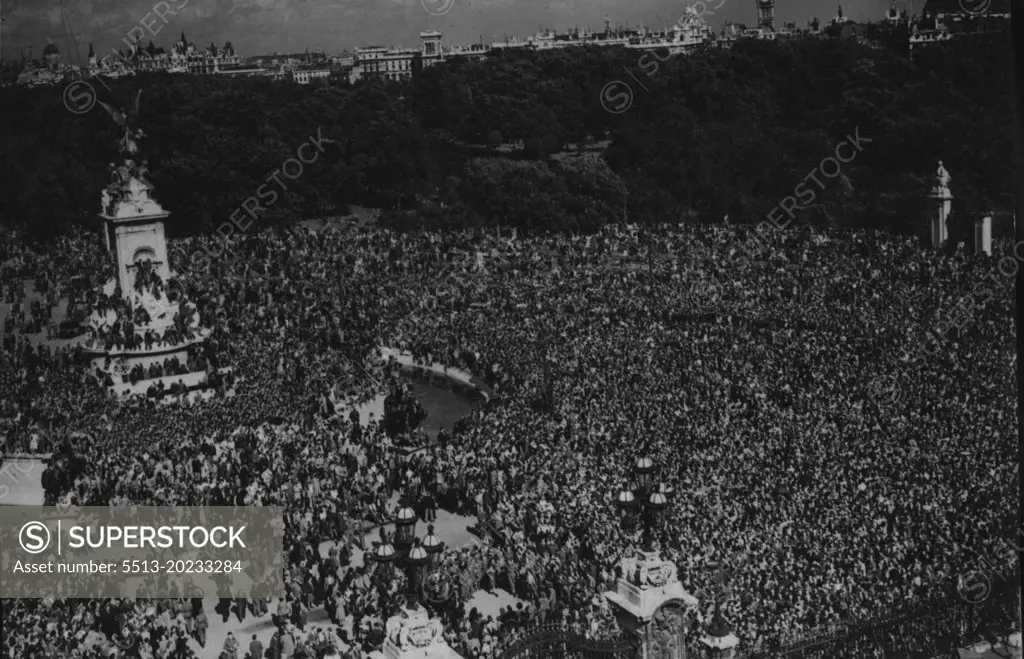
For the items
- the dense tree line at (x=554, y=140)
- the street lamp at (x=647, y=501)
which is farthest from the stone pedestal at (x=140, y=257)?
the street lamp at (x=647, y=501)

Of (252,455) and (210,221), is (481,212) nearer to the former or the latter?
(210,221)

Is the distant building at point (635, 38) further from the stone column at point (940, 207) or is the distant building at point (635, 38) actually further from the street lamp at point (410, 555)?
the street lamp at point (410, 555)

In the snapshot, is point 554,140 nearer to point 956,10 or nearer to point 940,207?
point 940,207

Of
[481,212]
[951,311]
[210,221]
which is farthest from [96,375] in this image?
[951,311]

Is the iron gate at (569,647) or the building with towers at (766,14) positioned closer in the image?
the iron gate at (569,647)

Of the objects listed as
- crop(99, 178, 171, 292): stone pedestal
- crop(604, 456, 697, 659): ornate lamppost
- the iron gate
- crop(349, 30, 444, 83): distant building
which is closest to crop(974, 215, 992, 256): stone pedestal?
crop(604, 456, 697, 659): ornate lamppost

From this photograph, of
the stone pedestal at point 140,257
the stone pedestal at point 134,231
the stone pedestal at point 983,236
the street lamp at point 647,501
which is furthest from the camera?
the stone pedestal at point 134,231

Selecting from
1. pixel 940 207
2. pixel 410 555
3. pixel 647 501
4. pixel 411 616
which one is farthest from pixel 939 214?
pixel 411 616
